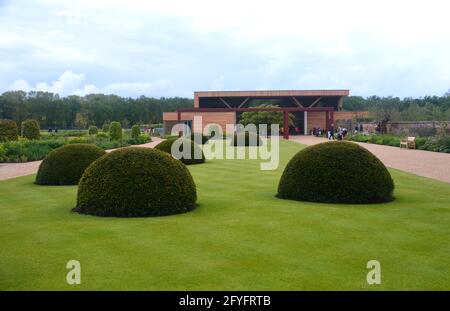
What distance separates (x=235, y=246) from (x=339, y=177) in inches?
181

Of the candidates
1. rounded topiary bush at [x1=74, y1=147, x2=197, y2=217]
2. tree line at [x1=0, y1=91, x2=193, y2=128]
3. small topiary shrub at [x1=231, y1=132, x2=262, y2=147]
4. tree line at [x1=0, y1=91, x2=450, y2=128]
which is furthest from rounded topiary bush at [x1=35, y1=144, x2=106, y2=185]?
tree line at [x1=0, y1=91, x2=193, y2=128]

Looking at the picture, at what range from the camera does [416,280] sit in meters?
5.86

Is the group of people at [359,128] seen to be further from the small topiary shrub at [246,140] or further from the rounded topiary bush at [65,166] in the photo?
the rounded topiary bush at [65,166]

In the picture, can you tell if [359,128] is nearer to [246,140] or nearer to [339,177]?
[246,140]

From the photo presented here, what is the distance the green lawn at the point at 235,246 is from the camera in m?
5.91

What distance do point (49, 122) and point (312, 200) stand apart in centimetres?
8313

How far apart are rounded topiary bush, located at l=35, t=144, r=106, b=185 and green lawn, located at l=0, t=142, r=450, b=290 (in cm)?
330

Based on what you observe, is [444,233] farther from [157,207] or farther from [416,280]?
[157,207]

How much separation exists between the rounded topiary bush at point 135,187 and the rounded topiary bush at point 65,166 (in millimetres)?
5128

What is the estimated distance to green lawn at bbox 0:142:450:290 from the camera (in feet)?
19.4

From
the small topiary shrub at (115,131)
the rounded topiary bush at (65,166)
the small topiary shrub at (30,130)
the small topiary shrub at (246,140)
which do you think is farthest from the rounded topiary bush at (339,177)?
the small topiary shrub at (115,131)

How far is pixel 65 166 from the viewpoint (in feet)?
50.6

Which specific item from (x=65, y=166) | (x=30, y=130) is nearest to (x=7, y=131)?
(x=30, y=130)
